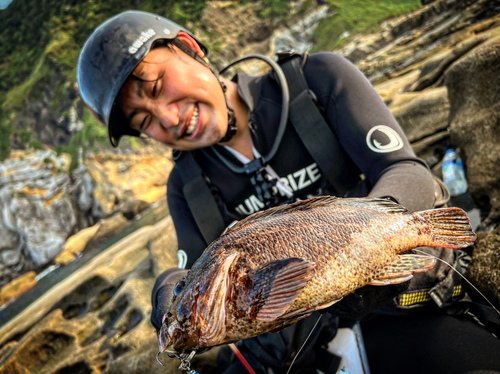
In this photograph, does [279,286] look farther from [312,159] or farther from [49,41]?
[49,41]

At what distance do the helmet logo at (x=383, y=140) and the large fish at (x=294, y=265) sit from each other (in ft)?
2.29

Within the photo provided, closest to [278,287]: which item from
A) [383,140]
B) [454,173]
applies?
[383,140]

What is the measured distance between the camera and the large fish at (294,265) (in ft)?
4.18

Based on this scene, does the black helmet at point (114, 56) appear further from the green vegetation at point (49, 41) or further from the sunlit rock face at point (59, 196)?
the green vegetation at point (49, 41)

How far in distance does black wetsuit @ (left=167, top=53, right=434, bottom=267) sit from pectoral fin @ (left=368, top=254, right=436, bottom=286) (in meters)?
0.44

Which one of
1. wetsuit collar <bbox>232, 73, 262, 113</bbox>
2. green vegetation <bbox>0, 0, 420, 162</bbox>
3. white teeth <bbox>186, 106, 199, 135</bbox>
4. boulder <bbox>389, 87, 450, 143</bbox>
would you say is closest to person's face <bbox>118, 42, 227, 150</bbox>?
white teeth <bbox>186, 106, 199, 135</bbox>

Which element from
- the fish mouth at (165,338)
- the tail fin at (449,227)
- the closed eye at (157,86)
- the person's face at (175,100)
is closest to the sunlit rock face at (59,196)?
the person's face at (175,100)

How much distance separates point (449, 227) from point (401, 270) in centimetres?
44

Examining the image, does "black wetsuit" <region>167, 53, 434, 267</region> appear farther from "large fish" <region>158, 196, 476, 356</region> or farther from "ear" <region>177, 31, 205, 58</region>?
"ear" <region>177, 31, 205, 58</region>

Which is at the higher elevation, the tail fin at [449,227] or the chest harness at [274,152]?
the chest harness at [274,152]

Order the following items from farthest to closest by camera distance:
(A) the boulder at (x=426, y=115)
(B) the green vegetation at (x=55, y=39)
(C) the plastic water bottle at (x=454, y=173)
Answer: (B) the green vegetation at (x=55, y=39), (A) the boulder at (x=426, y=115), (C) the plastic water bottle at (x=454, y=173)

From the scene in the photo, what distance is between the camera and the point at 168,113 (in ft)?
7.78

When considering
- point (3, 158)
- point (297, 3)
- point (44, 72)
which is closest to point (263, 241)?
point (3, 158)

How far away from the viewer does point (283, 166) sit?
2725 mm
